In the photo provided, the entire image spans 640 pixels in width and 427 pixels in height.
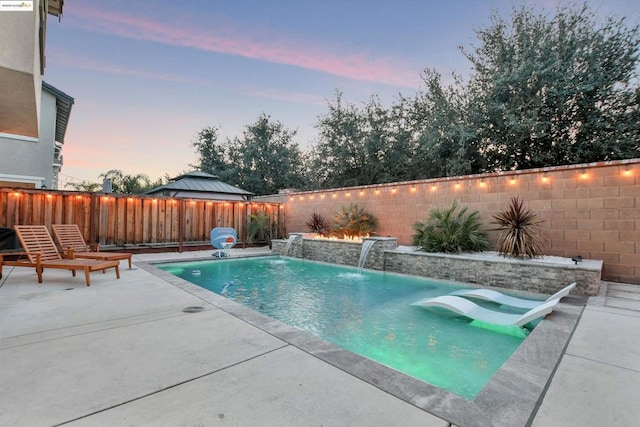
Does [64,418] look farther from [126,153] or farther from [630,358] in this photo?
[126,153]

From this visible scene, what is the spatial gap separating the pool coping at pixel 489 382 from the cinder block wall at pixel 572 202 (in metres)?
3.71

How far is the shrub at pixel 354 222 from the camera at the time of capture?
402 inches

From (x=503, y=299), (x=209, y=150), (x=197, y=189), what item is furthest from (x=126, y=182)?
(x=503, y=299)

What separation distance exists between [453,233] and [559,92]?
851 centimetres

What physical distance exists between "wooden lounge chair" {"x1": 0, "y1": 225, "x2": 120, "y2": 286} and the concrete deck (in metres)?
1.39

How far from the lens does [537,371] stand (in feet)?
7.63

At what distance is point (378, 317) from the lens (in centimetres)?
458

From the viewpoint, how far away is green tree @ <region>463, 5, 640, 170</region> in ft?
35.8

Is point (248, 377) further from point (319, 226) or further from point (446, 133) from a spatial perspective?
point (446, 133)

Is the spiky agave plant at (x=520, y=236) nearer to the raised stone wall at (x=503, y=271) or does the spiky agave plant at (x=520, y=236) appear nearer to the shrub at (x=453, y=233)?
the raised stone wall at (x=503, y=271)

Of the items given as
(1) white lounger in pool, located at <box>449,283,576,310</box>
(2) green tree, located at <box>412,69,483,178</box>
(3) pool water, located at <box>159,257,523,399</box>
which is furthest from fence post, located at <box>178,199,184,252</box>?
(2) green tree, located at <box>412,69,483,178</box>

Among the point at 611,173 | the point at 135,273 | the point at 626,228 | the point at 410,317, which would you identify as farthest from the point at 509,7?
the point at 135,273

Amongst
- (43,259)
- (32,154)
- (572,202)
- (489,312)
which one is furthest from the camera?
(32,154)

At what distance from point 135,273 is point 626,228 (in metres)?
9.77
